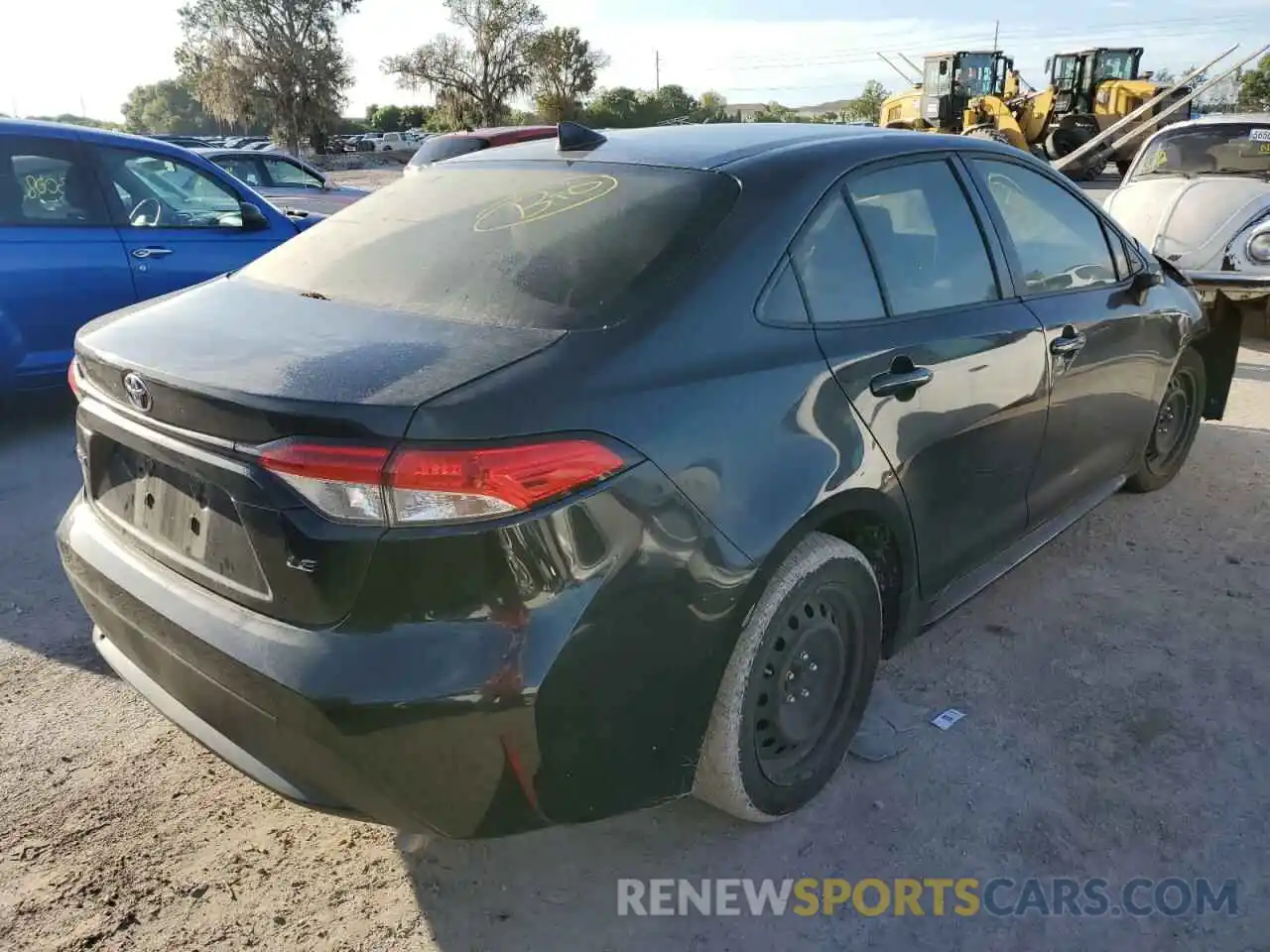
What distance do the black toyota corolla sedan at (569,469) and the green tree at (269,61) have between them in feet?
177

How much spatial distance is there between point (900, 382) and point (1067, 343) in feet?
3.49

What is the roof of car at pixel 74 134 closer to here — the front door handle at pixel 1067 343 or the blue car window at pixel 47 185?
the blue car window at pixel 47 185

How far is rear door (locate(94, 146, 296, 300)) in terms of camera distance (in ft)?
18.0

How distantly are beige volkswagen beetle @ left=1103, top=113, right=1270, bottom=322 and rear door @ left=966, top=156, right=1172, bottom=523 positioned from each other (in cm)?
316

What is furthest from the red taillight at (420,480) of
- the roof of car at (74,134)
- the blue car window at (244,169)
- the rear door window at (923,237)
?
the blue car window at (244,169)

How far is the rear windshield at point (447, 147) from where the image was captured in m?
10.6

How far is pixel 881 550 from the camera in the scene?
264cm

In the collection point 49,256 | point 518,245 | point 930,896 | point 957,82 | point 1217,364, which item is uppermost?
point 957,82

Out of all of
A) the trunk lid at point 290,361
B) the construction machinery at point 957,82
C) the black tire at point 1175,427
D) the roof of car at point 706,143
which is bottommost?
the black tire at point 1175,427

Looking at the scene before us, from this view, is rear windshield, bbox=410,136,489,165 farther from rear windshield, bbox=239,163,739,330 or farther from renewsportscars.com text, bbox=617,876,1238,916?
renewsportscars.com text, bbox=617,876,1238,916

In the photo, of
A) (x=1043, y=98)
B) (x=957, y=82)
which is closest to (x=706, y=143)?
(x=1043, y=98)

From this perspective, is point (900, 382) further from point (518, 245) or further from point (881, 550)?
point (518, 245)

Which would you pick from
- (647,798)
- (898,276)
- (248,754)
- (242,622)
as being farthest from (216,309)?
(898,276)

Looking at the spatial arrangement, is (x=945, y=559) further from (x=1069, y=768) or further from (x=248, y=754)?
(x=248, y=754)
